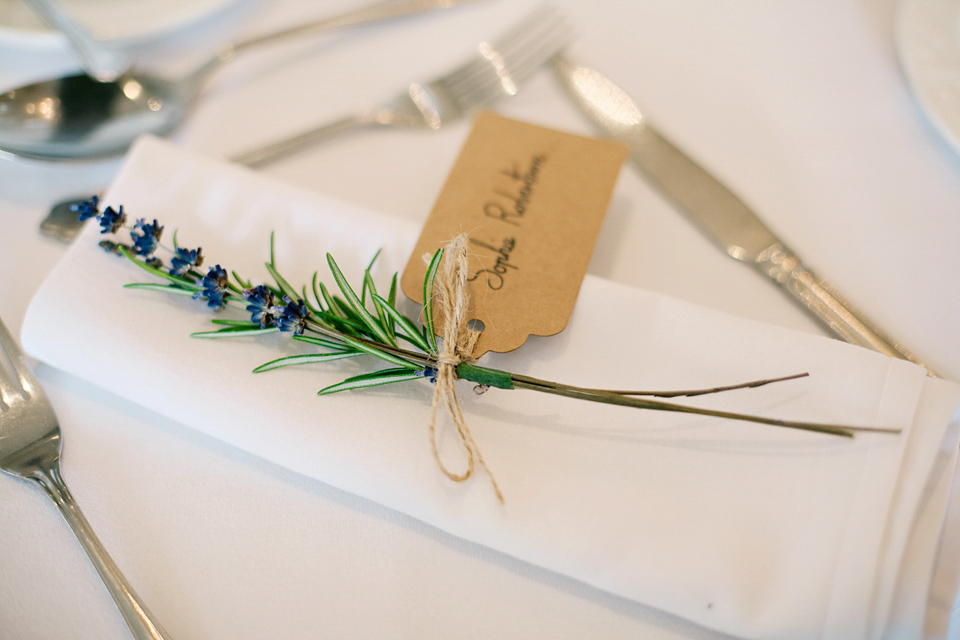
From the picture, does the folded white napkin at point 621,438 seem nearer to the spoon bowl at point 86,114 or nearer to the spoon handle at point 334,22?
the spoon bowl at point 86,114

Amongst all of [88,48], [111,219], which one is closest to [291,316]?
[111,219]

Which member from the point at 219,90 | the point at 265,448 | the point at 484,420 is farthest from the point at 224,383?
the point at 219,90

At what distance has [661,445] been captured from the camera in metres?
0.49

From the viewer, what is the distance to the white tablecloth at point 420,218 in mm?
499

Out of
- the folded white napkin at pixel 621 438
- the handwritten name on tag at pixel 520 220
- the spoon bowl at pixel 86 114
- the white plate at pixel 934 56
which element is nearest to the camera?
the folded white napkin at pixel 621 438

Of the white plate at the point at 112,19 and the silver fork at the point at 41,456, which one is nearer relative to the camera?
the silver fork at the point at 41,456

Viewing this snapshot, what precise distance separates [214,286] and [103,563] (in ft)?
0.88

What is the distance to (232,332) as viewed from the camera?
56 cm

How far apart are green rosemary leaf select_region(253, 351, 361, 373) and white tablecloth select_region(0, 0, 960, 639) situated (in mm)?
104

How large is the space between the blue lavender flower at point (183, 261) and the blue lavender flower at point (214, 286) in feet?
0.07

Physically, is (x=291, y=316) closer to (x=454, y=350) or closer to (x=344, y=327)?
(x=344, y=327)

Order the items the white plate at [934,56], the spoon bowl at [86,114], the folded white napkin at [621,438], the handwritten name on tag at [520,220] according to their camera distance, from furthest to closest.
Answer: the spoon bowl at [86,114] → the white plate at [934,56] → the handwritten name on tag at [520,220] → the folded white napkin at [621,438]

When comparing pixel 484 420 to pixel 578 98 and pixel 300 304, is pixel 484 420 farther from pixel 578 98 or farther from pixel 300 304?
pixel 578 98

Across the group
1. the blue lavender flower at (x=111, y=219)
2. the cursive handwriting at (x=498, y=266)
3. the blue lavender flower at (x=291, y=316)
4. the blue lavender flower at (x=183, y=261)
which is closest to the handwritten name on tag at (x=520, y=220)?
the cursive handwriting at (x=498, y=266)
